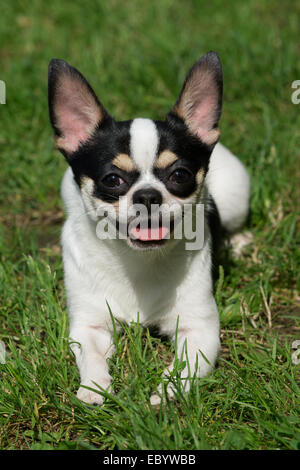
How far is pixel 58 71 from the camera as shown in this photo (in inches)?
122

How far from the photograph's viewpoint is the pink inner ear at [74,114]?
3.19 metres

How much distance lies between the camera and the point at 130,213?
9.72 ft

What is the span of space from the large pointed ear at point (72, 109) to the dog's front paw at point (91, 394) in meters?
1.24

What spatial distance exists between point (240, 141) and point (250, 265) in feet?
4.67

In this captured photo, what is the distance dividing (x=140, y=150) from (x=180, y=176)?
0.25 meters

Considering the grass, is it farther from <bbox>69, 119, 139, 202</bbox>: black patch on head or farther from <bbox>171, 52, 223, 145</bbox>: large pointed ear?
<bbox>171, 52, 223, 145</bbox>: large pointed ear

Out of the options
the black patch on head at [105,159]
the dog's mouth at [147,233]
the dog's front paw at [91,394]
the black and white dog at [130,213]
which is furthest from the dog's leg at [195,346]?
the black patch on head at [105,159]

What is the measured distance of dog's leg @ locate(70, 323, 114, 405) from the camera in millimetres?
2840

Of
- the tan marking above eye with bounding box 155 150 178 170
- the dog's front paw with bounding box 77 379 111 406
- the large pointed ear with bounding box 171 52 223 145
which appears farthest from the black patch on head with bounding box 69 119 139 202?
the dog's front paw with bounding box 77 379 111 406

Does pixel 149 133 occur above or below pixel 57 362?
above

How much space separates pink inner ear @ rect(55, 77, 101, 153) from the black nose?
53 centimetres
